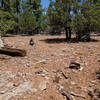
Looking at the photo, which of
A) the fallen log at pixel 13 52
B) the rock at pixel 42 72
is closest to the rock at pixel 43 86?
the rock at pixel 42 72

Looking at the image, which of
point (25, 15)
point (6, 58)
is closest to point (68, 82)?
point (6, 58)

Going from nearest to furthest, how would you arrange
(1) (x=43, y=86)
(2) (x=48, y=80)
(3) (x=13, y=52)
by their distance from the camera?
(1) (x=43, y=86)
(2) (x=48, y=80)
(3) (x=13, y=52)

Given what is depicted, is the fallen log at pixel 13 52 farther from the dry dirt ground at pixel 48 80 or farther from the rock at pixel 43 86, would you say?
the rock at pixel 43 86

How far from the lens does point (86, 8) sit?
17.0 m

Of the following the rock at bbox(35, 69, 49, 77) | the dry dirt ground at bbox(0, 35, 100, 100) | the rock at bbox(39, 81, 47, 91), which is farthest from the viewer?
the rock at bbox(35, 69, 49, 77)

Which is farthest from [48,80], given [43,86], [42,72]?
[42,72]

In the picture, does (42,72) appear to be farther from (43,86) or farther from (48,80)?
(43,86)

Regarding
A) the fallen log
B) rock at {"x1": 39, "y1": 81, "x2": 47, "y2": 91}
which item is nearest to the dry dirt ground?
rock at {"x1": 39, "y1": 81, "x2": 47, "y2": 91}

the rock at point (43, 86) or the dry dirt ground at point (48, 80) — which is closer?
the dry dirt ground at point (48, 80)

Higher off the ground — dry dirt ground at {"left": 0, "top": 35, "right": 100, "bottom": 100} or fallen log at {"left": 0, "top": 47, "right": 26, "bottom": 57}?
fallen log at {"left": 0, "top": 47, "right": 26, "bottom": 57}

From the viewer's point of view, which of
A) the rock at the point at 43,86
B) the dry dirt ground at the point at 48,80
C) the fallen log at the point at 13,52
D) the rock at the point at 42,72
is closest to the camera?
the dry dirt ground at the point at 48,80

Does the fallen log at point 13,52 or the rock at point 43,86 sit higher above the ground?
the fallen log at point 13,52

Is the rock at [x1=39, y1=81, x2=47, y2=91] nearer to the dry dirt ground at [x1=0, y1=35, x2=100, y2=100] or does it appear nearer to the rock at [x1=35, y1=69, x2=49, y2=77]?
the dry dirt ground at [x1=0, y1=35, x2=100, y2=100]

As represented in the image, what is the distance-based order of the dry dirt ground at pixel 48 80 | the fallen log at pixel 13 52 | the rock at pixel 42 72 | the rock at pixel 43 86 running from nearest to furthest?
the dry dirt ground at pixel 48 80
the rock at pixel 43 86
the rock at pixel 42 72
the fallen log at pixel 13 52
